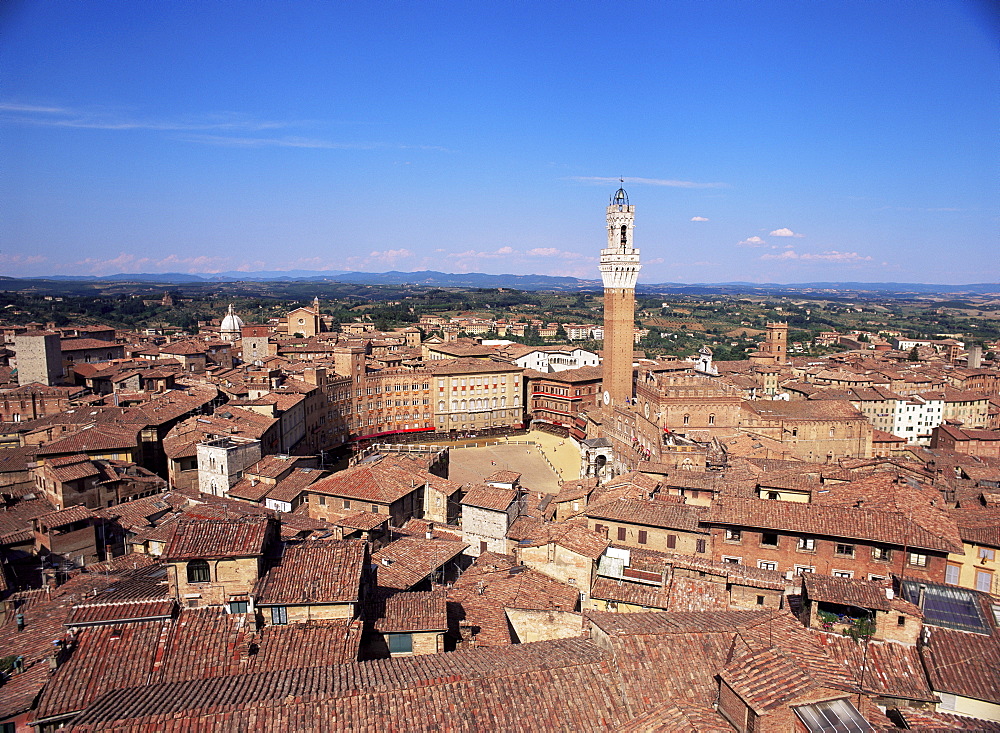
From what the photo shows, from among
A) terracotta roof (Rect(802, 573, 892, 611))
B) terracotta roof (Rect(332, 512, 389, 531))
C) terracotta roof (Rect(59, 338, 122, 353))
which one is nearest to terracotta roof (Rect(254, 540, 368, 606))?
terracotta roof (Rect(332, 512, 389, 531))

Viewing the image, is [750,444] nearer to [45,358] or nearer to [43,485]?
[43,485]

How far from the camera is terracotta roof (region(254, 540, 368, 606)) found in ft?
35.4

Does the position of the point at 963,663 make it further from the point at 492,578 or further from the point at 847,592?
the point at 492,578

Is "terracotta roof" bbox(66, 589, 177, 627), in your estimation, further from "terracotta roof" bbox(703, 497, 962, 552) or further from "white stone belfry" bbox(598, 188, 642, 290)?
"white stone belfry" bbox(598, 188, 642, 290)

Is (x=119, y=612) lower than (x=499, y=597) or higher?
higher

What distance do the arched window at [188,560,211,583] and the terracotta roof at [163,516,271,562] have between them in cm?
20

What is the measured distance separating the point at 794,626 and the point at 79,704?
10447 millimetres

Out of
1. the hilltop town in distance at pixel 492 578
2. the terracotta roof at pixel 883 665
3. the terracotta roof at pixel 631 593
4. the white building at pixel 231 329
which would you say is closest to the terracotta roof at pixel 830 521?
the hilltop town in distance at pixel 492 578

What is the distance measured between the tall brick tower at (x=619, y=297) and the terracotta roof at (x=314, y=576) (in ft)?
144

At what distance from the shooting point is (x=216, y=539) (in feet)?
37.5

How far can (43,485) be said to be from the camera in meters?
24.8

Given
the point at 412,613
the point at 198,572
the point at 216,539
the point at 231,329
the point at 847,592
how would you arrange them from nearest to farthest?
the point at 198,572
the point at 216,539
the point at 412,613
the point at 847,592
the point at 231,329

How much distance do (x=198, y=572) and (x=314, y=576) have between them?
1.99m

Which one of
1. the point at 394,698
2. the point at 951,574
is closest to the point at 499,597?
the point at 394,698
